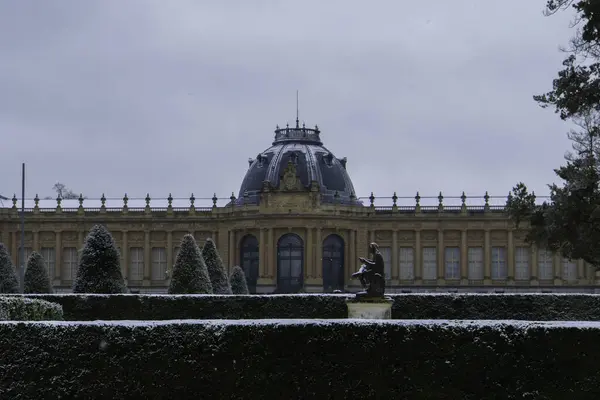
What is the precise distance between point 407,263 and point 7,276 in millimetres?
36315

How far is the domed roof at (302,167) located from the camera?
7744 cm

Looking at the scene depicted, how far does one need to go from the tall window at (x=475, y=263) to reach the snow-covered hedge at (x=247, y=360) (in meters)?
61.6

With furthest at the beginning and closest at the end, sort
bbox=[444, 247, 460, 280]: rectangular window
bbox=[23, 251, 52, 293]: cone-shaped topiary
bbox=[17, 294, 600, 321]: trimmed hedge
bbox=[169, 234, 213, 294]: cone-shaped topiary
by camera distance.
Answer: bbox=[444, 247, 460, 280]: rectangular window
bbox=[23, 251, 52, 293]: cone-shaped topiary
bbox=[169, 234, 213, 294]: cone-shaped topiary
bbox=[17, 294, 600, 321]: trimmed hedge

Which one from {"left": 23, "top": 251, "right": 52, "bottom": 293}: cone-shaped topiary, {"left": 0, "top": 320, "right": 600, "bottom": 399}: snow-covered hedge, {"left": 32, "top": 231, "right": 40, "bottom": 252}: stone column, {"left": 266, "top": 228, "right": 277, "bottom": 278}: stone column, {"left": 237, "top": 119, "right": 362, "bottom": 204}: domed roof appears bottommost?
{"left": 0, "top": 320, "right": 600, "bottom": 399}: snow-covered hedge

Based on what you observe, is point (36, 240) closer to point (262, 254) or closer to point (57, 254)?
point (57, 254)

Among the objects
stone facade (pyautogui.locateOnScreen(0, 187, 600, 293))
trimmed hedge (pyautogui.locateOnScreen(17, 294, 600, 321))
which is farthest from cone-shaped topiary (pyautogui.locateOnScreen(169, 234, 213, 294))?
stone facade (pyautogui.locateOnScreen(0, 187, 600, 293))

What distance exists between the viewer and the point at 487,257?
255 ft

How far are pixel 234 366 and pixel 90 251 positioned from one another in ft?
69.5

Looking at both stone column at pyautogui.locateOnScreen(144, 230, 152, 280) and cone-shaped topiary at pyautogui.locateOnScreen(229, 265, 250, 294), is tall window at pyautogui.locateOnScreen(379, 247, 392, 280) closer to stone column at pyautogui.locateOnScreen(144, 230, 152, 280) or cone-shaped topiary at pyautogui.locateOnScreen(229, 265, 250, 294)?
stone column at pyautogui.locateOnScreen(144, 230, 152, 280)

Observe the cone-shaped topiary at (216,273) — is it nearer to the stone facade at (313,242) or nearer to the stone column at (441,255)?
the stone facade at (313,242)

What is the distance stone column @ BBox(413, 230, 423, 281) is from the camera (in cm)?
7838

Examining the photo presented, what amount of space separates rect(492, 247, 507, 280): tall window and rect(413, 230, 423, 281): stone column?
4926 millimetres

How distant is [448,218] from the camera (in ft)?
257

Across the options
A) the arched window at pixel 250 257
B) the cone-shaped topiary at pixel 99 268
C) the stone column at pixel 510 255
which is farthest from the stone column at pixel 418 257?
the cone-shaped topiary at pixel 99 268
